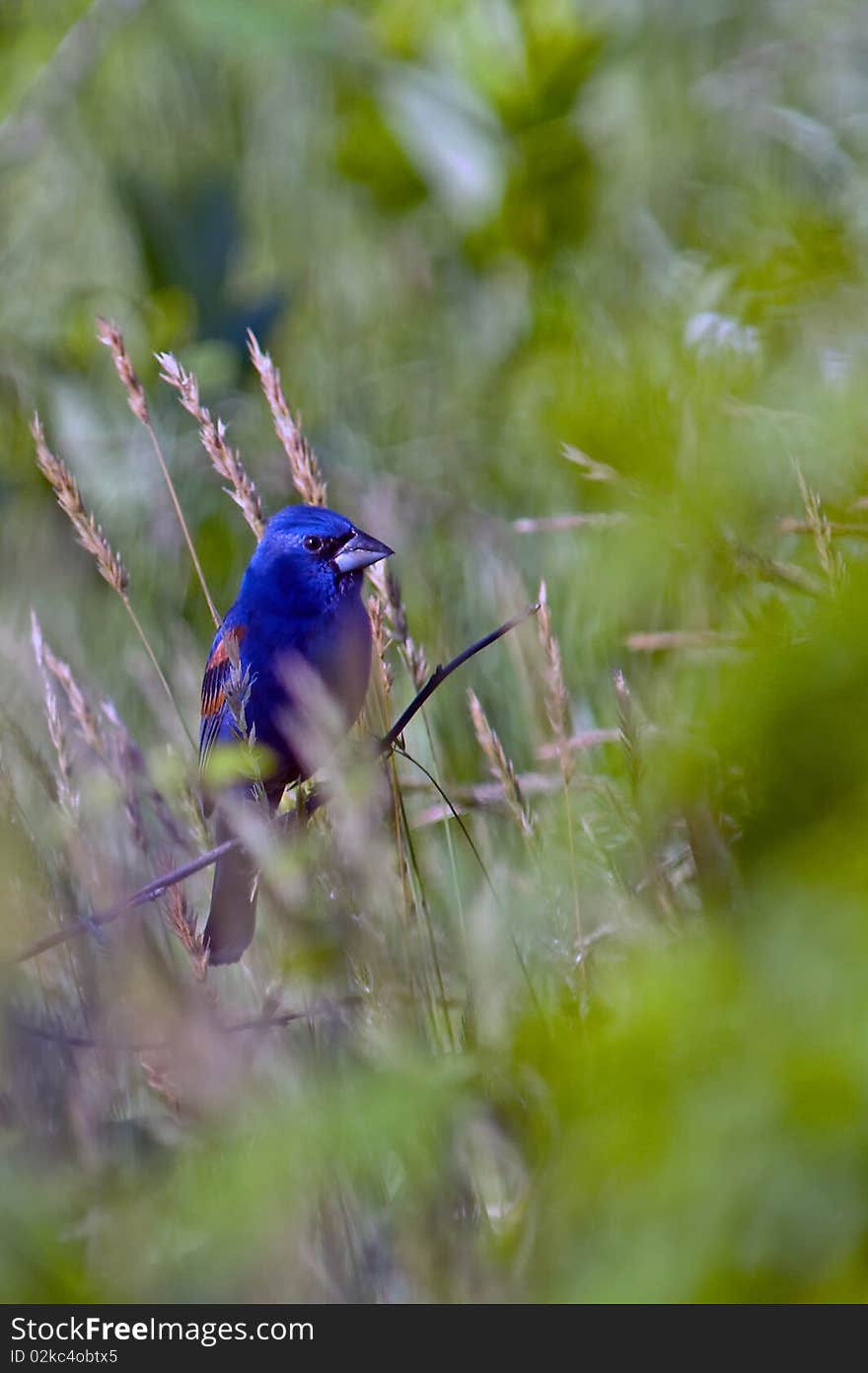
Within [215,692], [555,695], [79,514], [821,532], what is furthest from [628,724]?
[215,692]

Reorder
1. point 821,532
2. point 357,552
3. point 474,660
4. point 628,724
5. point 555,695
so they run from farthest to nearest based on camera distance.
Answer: point 474,660 < point 357,552 < point 555,695 < point 628,724 < point 821,532

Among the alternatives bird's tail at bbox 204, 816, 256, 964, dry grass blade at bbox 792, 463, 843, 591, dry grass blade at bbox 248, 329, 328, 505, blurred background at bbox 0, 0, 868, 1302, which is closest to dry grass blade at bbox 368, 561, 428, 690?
blurred background at bbox 0, 0, 868, 1302

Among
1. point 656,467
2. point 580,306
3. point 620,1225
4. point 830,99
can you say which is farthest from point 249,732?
point 830,99

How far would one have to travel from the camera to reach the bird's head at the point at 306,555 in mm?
2404

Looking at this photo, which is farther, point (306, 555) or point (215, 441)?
point (306, 555)

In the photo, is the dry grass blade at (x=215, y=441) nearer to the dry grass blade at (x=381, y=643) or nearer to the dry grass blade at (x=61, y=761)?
the dry grass blade at (x=381, y=643)

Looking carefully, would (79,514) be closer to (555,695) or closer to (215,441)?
(215,441)

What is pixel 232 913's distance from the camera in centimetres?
213

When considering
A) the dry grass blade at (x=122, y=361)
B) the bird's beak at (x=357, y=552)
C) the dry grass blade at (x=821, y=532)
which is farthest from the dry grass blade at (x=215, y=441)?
the dry grass blade at (x=821, y=532)

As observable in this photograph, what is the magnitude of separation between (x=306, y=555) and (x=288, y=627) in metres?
0.12

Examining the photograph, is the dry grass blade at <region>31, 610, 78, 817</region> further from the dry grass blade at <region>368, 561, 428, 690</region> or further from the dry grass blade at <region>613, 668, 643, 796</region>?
the dry grass blade at <region>613, 668, 643, 796</region>

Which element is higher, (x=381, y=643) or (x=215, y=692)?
(x=381, y=643)

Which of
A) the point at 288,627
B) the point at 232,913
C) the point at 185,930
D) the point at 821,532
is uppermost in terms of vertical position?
the point at 821,532

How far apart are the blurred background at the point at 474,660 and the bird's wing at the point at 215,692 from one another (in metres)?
0.10
